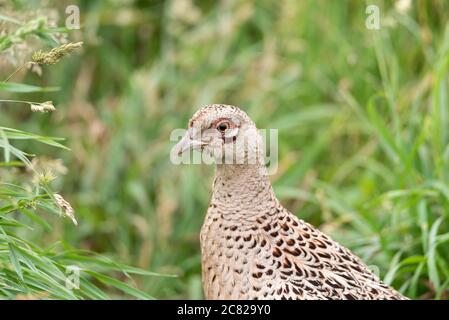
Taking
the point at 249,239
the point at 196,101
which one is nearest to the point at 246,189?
the point at 249,239

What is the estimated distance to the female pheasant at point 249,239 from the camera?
390 cm

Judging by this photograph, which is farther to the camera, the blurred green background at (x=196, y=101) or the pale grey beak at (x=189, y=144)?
the blurred green background at (x=196, y=101)

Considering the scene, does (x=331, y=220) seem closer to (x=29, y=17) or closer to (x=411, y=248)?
(x=411, y=248)

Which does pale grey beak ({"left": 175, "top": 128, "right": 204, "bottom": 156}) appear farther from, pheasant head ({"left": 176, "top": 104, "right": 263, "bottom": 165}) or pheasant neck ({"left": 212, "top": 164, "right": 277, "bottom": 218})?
pheasant neck ({"left": 212, "top": 164, "right": 277, "bottom": 218})

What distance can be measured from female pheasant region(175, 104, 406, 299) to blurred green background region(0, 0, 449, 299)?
173 centimetres

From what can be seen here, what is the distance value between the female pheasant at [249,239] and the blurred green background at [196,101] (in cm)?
173

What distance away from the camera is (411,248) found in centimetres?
512

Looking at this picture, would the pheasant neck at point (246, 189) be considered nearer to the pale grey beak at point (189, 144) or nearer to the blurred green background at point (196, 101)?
the pale grey beak at point (189, 144)

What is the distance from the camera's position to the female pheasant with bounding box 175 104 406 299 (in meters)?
3.90

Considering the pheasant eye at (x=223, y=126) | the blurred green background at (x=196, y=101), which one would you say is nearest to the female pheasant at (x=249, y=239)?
the pheasant eye at (x=223, y=126)

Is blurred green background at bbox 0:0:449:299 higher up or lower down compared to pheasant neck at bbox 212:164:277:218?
higher up

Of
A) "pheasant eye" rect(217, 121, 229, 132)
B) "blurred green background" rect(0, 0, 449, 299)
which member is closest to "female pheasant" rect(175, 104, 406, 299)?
"pheasant eye" rect(217, 121, 229, 132)

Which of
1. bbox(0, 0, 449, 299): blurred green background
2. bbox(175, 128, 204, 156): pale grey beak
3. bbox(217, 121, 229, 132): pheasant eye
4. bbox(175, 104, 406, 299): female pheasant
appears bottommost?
bbox(175, 104, 406, 299): female pheasant
